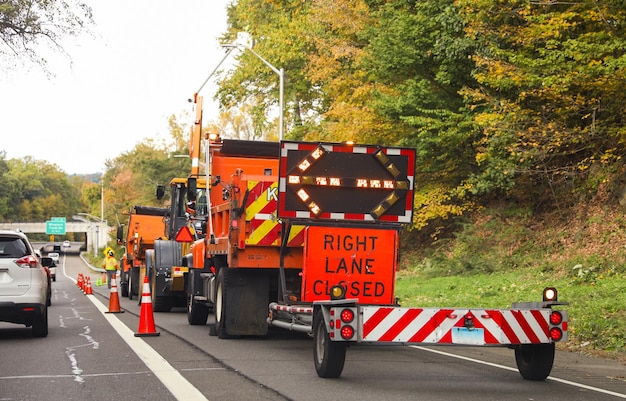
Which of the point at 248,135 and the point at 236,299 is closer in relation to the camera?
the point at 236,299

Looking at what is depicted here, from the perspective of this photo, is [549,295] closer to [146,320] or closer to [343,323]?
[343,323]

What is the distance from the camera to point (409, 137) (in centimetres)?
3180

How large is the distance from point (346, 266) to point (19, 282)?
17.4 ft

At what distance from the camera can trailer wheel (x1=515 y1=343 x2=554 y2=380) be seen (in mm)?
10867

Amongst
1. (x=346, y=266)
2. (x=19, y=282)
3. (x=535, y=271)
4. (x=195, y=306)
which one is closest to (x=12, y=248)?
(x=19, y=282)

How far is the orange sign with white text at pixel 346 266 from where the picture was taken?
43.2 ft

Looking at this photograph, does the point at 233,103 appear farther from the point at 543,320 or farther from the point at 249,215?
the point at 543,320

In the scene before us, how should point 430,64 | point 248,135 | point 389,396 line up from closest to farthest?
1. point 389,396
2. point 430,64
3. point 248,135

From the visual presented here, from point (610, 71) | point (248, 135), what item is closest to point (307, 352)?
point (610, 71)

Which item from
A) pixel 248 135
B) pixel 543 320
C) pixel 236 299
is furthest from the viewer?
pixel 248 135

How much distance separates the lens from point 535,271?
25.2 m

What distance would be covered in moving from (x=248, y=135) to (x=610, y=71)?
2200 inches

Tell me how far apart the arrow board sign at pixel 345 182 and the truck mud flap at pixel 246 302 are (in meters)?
2.31

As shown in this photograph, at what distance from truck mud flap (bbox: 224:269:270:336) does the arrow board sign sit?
231 cm
